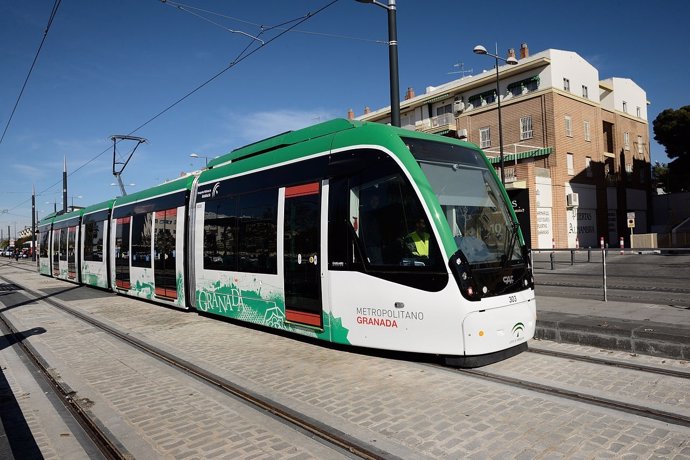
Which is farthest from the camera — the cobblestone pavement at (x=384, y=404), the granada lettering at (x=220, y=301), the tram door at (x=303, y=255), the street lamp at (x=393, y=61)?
the street lamp at (x=393, y=61)

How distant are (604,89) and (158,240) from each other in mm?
42573

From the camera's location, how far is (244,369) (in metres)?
6.09

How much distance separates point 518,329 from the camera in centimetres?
561

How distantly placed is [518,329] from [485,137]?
34458mm

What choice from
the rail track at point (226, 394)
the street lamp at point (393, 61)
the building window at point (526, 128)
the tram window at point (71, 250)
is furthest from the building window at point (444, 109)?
the rail track at point (226, 394)

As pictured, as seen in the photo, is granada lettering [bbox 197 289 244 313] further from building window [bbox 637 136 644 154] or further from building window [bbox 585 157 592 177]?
building window [bbox 637 136 644 154]

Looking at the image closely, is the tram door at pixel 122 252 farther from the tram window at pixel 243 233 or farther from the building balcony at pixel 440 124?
the building balcony at pixel 440 124

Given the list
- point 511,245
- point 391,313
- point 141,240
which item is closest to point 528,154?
point 141,240

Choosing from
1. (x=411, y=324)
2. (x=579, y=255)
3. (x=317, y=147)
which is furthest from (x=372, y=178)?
(x=579, y=255)

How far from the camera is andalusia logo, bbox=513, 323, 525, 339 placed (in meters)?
5.56

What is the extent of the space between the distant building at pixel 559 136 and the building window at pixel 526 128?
76 mm

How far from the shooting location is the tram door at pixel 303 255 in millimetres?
6730

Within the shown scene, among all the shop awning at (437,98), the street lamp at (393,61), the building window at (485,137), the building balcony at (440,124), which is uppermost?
the shop awning at (437,98)

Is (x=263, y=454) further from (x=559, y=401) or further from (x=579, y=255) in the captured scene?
(x=579, y=255)
